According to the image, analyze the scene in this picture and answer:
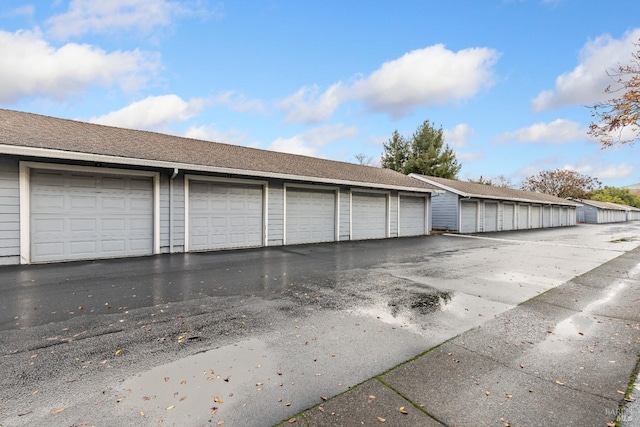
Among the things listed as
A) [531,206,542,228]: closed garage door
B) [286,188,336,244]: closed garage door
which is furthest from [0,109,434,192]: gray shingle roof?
[531,206,542,228]: closed garage door

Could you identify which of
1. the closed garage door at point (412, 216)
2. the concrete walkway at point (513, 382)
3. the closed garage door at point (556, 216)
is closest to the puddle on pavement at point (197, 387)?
the concrete walkway at point (513, 382)

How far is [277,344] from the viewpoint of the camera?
3162 millimetres

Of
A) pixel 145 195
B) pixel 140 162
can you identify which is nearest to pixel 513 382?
pixel 140 162

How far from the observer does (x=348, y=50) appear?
17.6 m

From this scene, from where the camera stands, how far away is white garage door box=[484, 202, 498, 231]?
2117 centimetres

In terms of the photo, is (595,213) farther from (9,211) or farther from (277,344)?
(9,211)

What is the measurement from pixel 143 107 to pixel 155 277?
26.3 meters

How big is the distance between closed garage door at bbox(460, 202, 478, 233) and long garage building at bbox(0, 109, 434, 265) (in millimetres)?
8468

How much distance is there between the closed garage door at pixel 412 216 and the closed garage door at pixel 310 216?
4711mm

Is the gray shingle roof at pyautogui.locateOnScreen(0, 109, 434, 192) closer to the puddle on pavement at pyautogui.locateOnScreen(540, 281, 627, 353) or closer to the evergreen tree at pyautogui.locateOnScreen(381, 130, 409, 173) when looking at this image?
the puddle on pavement at pyautogui.locateOnScreen(540, 281, 627, 353)

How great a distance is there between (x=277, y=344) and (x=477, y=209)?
20.5 metres

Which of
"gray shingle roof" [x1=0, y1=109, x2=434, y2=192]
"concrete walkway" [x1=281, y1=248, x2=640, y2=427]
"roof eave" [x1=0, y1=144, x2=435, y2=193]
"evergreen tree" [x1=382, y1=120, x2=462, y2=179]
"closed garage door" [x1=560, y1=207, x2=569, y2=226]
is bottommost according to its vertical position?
"concrete walkway" [x1=281, y1=248, x2=640, y2=427]

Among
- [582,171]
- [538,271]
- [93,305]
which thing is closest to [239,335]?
[93,305]

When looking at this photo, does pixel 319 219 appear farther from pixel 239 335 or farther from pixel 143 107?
pixel 143 107
